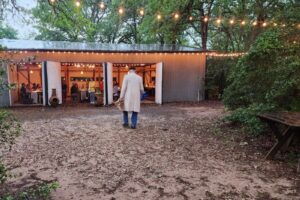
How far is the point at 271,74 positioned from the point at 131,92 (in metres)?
3.46

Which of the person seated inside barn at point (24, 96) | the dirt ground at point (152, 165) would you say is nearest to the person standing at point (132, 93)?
the dirt ground at point (152, 165)

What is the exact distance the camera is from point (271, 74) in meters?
5.29

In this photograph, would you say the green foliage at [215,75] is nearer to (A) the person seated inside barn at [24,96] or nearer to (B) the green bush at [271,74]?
(B) the green bush at [271,74]

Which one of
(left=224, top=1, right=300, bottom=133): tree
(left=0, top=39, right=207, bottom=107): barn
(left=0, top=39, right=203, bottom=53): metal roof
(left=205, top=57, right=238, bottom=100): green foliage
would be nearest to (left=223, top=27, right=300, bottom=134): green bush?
(left=224, top=1, right=300, bottom=133): tree

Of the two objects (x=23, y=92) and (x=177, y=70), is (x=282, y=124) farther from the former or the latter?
(x=23, y=92)

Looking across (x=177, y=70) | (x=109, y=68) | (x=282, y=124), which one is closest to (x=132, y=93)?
(x=282, y=124)

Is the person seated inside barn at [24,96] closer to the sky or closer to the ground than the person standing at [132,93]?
closer to the ground

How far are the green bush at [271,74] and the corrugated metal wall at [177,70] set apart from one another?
28.3 feet

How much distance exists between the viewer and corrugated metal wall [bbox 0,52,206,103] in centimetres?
1417

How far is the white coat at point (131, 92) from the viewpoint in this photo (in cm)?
695

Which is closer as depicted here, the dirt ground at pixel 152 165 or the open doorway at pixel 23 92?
the dirt ground at pixel 152 165

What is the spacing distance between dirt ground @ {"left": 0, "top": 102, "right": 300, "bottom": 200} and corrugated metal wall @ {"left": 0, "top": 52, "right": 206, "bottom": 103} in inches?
310

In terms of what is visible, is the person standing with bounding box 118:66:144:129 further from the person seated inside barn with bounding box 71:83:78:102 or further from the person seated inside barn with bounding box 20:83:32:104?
the person seated inside barn with bounding box 20:83:32:104

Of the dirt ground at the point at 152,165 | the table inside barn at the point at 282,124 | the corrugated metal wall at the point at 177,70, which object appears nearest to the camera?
the dirt ground at the point at 152,165
